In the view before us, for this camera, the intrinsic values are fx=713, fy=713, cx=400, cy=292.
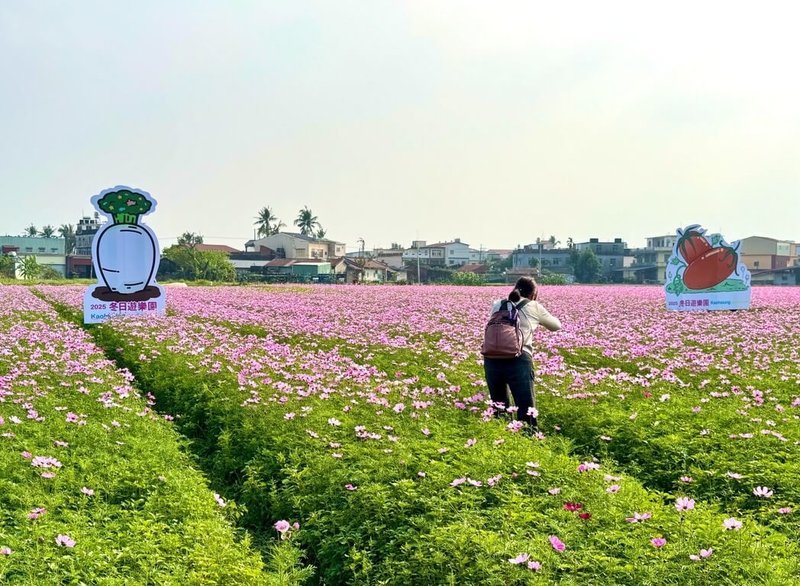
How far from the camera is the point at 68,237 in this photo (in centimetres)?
12581

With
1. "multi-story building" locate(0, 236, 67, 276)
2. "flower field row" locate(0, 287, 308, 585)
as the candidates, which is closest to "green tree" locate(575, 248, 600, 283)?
"multi-story building" locate(0, 236, 67, 276)

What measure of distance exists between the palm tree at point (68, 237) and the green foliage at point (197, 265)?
1870 inches

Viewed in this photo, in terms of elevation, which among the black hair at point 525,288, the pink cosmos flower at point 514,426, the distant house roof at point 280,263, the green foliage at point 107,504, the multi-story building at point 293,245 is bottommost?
the green foliage at point 107,504

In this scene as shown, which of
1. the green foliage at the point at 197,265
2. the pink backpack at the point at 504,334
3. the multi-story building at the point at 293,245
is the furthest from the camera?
the multi-story building at the point at 293,245

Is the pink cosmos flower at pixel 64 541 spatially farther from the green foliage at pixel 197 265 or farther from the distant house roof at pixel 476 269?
the distant house roof at pixel 476 269

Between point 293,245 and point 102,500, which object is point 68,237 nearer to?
point 293,245

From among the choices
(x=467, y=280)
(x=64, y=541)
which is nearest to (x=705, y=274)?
(x=64, y=541)

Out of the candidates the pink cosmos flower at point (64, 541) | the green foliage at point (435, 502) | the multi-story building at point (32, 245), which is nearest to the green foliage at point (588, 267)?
the multi-story building at point (32, 245)

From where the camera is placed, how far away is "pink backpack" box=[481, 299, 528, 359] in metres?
7.75

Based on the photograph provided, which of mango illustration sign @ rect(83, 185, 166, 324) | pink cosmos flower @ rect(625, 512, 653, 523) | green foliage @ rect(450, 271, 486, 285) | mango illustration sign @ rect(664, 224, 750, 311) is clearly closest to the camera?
pink cosmos flower @ rect(625, 512, 653, 523)

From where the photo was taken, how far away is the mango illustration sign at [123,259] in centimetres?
1856

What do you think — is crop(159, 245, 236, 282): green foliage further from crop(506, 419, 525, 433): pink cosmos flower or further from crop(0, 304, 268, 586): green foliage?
crop(506, 419, 525, 433): pink cosmos flower

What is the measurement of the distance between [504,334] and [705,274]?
1801 centimetres

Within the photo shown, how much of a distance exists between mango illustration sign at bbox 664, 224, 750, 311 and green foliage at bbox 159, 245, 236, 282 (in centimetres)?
5842
